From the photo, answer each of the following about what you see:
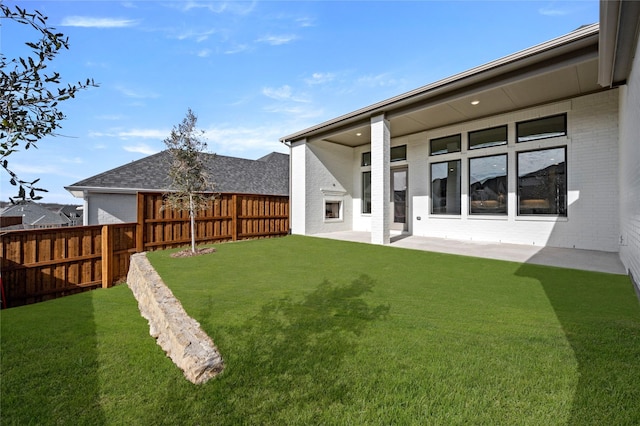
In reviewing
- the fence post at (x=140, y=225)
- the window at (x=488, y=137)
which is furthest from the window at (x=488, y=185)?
the fence post at (x=140, y=225)

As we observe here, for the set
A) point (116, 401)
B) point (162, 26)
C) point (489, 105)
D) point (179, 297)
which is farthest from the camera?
point (489, 105)

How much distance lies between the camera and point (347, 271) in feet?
17.0

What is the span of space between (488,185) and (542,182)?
1.37 meters

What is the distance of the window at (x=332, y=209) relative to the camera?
12.0m

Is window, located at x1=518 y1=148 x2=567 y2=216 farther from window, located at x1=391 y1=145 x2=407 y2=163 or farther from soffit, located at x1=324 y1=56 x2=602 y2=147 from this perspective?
window, located at x1=391 y1=145 x2=407 y2=163

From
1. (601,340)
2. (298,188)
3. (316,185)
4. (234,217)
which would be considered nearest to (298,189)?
(298,188)

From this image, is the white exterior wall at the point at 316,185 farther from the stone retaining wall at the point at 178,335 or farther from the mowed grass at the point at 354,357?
the stone retaining wall at the point at 178,335

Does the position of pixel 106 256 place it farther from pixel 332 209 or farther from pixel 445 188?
pixel 445 188

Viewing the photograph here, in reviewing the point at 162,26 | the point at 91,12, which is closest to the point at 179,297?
the point at 91,12

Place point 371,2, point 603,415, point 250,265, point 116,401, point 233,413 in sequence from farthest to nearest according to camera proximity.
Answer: point 371,2 → point 250,265 → point 116,401 → point 233,413 → point 603,415

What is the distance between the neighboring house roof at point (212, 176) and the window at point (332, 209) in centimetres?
453

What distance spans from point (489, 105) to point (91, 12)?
352 inches

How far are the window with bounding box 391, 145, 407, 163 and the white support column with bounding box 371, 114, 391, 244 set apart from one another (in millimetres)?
2748

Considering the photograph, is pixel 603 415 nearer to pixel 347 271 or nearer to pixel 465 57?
pixel 347 271
